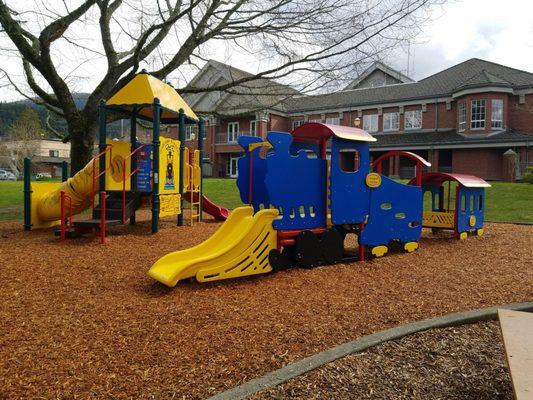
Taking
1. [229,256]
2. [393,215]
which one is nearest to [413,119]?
[393,215]

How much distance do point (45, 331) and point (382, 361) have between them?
272cm

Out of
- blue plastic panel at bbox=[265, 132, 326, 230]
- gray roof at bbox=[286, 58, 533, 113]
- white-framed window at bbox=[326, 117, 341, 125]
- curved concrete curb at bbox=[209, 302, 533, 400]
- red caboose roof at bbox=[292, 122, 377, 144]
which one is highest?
gray roof at bbox=[286, 58, 533, 113]

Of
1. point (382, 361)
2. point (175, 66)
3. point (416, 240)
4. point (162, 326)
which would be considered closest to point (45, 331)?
point (162, 326)

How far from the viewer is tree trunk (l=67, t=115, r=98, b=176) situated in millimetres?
11820

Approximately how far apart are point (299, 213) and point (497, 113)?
27.6 metres

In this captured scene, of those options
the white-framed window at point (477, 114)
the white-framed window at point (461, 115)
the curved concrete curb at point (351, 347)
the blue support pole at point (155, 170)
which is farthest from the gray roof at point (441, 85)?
the curved concrete curb at point (351, 347)

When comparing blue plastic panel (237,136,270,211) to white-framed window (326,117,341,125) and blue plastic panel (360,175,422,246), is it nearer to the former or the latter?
blue plastic panel (360,175,422,246)

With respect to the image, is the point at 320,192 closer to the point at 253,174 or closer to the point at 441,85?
the point at 253,174

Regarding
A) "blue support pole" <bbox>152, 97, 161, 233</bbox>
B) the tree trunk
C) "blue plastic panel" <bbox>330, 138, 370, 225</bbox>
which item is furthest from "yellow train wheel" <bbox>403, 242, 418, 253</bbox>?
the tree trunk

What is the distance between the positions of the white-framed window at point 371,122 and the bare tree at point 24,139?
3916 cm

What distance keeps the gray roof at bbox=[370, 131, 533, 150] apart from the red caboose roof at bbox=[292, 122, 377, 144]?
24923 mm

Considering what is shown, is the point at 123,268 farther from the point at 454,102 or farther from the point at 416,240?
the point at 454,102

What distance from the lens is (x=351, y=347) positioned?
314 centimetres

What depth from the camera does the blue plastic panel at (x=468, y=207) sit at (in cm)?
833
